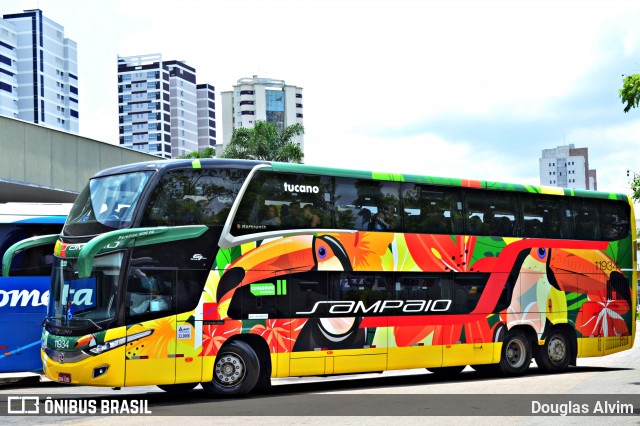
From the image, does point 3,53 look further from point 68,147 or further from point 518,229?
point 518,229

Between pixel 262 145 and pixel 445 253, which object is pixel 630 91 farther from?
pixel 262 145

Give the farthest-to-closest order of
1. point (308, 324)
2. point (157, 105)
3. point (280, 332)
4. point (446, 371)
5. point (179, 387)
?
point (157, 105), point (446, 371), point (179, 387), point (308, 324), point (280, 332)

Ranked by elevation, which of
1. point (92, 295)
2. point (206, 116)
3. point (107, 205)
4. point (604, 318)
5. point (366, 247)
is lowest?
point (604, 318)

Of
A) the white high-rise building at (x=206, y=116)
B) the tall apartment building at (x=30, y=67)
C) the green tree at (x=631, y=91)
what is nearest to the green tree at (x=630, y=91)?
the green tree at (x=631, y=91)

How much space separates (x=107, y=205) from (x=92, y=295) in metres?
1.51

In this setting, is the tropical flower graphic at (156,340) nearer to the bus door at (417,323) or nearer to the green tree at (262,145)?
the bus door at (417,323)

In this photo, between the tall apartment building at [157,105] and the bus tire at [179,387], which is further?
the tall apartment building at [157,105]

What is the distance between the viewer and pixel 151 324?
48.5 ft

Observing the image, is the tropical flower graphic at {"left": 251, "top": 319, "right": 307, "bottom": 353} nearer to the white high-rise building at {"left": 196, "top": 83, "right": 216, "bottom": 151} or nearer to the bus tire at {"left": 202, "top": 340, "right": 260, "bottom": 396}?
the bus tire at {"left": 202, "top": 340, "right": 260, "bottom": 396}

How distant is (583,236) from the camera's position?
2145 centimetres

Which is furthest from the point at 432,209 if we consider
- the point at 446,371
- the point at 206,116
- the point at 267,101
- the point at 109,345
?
the point at 206,116

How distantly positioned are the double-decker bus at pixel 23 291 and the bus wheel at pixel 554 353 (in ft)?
34.8

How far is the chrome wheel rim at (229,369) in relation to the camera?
15789mm

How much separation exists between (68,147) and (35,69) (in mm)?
133121
